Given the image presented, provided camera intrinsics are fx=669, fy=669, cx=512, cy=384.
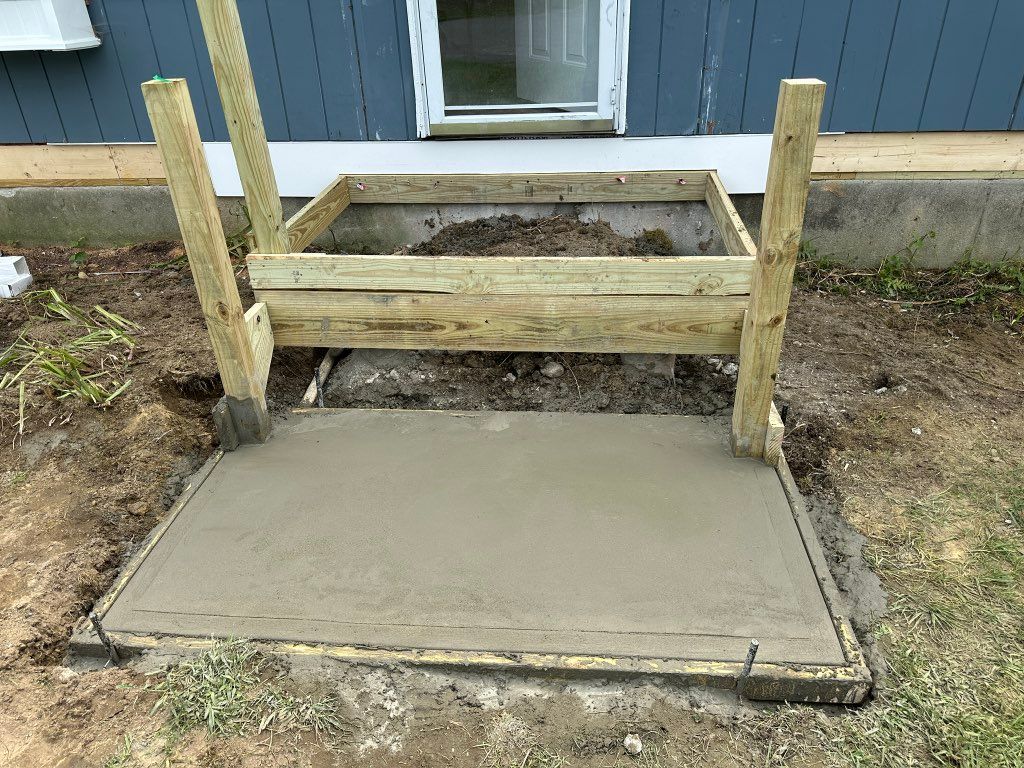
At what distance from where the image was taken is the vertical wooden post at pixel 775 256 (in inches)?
78.3

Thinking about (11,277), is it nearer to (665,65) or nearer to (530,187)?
(530,187)

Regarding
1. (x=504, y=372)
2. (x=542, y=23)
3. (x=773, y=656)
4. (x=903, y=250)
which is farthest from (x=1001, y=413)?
(x=542, y=23)

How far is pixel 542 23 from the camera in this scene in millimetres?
3812

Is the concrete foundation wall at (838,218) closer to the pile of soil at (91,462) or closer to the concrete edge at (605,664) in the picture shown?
the pile of soil at (91,462)

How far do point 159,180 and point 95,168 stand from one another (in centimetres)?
44

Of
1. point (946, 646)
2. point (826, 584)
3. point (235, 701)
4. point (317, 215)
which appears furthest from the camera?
point (317, 215)

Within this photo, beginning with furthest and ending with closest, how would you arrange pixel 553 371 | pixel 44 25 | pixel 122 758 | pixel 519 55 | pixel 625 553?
pixel 519 55 → pixel 44 25 → pixel 553 371 → pixel 625 553 → pixel 122 758

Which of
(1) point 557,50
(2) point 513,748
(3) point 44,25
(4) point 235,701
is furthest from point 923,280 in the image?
(3) point 44,25

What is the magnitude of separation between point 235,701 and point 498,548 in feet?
2.79

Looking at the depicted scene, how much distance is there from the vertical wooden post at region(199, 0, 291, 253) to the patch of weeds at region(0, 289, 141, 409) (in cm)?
88

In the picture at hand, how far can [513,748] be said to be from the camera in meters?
1.66

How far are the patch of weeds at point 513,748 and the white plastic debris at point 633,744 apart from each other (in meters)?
0.16

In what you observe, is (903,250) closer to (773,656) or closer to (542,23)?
(542,23)

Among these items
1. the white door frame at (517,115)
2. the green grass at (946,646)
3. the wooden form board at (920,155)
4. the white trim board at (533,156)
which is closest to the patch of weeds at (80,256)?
the white trim board at (533,156)
